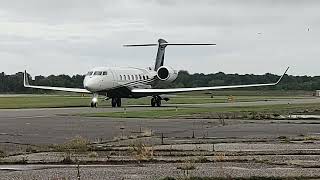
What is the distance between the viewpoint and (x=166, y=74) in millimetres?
64625

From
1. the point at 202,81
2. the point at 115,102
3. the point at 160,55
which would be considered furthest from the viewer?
the point at 202,81

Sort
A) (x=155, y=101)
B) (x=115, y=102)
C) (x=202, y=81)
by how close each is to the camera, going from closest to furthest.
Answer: (x=115, y=102) < (x=155, y=101) < (x=202, y=81)

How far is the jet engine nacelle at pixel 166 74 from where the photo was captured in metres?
64.5

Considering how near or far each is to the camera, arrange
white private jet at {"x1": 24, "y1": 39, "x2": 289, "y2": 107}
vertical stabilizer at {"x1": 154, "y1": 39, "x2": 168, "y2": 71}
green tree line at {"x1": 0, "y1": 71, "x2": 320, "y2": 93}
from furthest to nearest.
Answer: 1. green tree line at {"x1": 0, "y1": 71, "x2": 320, "y2": 93}
2. vertical stabilizer at {"x1": 154, "y1": 39, "x2": 168, "y2": 71}
3. white private jet at {"x1": 24, "y1": 39, "x2": 289, "y2": 107}

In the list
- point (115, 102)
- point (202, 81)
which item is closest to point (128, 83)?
point (115, 102)

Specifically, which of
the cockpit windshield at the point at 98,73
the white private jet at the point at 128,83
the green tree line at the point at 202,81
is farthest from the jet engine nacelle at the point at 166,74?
the green tree line at the point at 202,81

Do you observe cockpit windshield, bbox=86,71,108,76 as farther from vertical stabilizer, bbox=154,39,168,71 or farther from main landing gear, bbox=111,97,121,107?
vertical stabilizer, bbox=154,39,168,71

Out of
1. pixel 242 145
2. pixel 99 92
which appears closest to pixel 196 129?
pixel 242 145

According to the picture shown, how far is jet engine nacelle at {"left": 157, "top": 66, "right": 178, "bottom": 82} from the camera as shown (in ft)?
212

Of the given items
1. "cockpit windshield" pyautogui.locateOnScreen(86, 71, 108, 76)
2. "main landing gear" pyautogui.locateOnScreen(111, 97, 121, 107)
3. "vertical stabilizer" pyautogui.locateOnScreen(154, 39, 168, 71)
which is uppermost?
"vertical stabilizer" pyautogui.locateOnScreen(154, 39, 168, 71)

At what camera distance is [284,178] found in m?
12.1

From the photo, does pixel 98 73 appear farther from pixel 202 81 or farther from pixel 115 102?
pixel 202 81

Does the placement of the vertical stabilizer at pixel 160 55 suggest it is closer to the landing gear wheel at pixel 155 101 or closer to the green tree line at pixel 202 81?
the landing gear wheel at pixel 155 101

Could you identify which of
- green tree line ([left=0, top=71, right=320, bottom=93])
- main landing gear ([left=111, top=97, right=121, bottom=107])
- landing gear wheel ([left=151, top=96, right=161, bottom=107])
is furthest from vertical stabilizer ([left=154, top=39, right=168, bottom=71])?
green tree line ([left=0, top=71, right=320, bottom=93])
